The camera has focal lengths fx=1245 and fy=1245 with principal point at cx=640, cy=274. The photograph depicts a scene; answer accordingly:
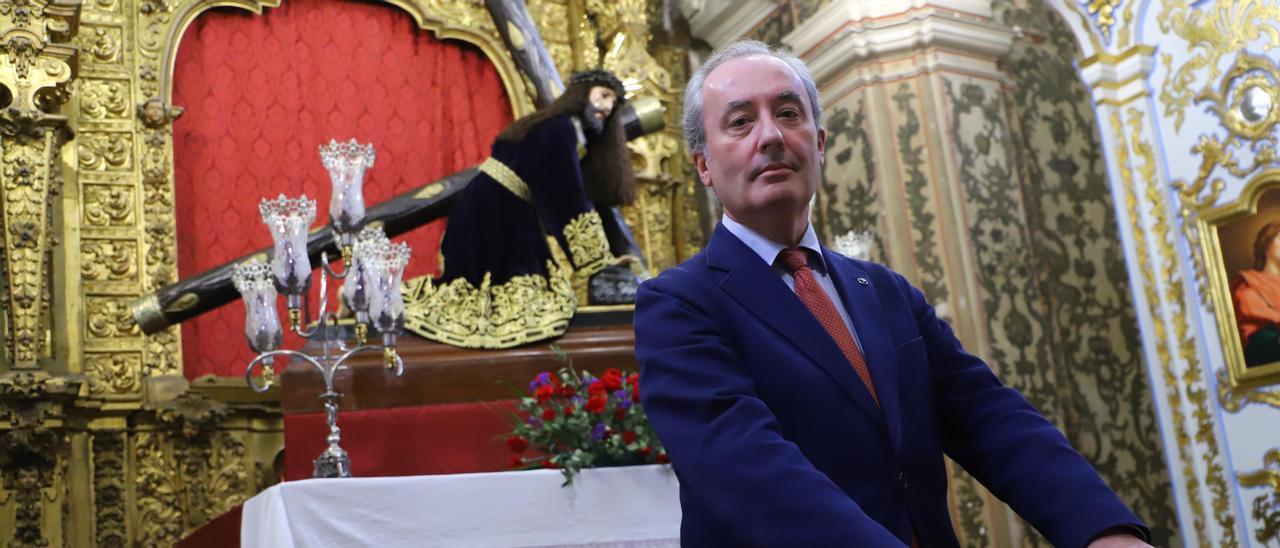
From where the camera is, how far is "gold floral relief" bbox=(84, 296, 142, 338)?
6039 millimetres

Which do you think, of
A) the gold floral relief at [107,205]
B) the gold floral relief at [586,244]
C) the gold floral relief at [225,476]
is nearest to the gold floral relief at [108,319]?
the gold floral relief at [107,205]

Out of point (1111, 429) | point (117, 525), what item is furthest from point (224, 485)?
point (1111, 429)

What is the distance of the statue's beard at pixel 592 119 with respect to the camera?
5234mm

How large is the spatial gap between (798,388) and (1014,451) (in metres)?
0.28

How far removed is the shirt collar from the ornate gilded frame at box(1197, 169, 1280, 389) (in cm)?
453

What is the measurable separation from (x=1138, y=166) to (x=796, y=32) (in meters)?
2.06

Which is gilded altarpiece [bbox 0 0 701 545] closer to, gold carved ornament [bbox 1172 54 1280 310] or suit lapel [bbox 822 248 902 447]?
gold carved ornament [bbox 1172 54 1280 310]

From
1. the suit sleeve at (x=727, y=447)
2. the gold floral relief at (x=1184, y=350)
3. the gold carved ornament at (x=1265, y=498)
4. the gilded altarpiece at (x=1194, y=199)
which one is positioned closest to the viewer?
the suit sleeve at (x=727, y=447)

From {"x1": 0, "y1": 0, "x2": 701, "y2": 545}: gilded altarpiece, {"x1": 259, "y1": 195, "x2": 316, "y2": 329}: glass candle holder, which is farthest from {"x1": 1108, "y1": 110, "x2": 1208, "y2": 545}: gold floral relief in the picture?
{"x1": 0, "y1": 0, "x2": 701, "y2": 545}: gilded altarpiece

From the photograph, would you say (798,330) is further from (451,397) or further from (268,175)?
(268,175)

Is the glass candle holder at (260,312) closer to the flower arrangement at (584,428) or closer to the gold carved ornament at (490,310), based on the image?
the gold carved ornament at (490,310)

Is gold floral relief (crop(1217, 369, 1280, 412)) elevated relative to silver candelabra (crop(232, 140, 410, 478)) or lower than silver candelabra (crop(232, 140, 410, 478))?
lower

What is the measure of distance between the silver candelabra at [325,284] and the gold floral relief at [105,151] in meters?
2.51

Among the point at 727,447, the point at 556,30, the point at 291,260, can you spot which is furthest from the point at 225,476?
the point at 727,447
